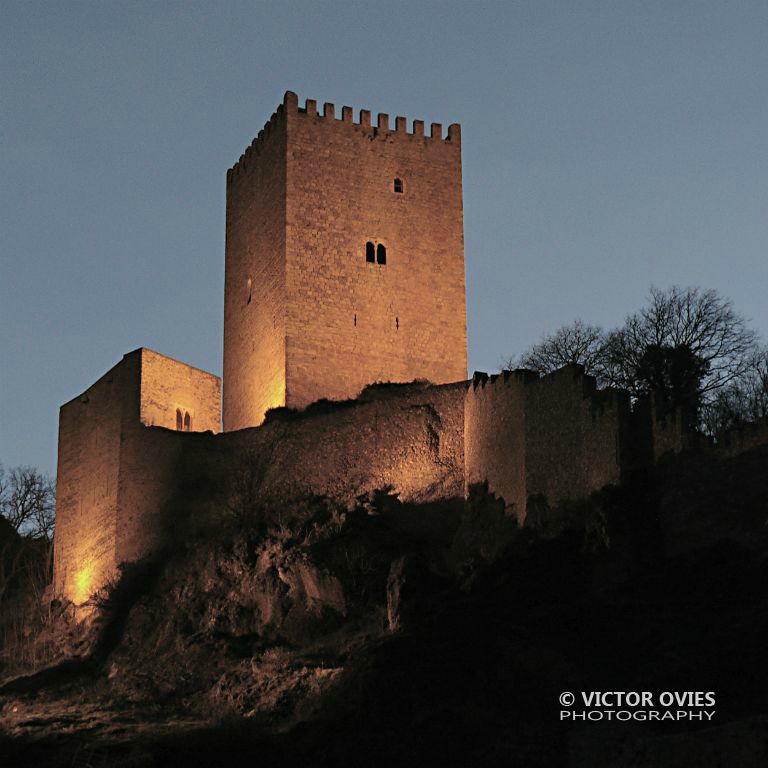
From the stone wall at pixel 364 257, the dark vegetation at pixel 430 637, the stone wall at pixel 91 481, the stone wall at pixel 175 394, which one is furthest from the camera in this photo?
the stone wall at pixel 364 257

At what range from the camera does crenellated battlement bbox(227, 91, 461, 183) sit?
45.6m

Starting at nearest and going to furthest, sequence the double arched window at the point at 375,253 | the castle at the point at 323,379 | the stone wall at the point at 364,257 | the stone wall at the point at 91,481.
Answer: the castle at the point at 323,379, the stone wall at the point at 91,481, the stone wall at the point at 364,257, the double arched window at the point at 375,253

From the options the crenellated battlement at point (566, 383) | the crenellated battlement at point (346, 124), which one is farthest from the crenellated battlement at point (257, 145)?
the crenellated battlement at point (566, 383)

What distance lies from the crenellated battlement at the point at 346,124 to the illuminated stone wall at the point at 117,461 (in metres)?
7.90

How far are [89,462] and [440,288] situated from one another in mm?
11187

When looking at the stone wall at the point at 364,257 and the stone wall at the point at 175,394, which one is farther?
the stone wall at the point at 364,257

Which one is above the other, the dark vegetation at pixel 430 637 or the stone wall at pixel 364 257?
the stone wall at pixel 364 257

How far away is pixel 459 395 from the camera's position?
36.4 metres

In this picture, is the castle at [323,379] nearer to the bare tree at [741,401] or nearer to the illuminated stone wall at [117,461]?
the illuminated stone wall at [117,461]

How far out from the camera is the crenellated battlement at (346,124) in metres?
45.6

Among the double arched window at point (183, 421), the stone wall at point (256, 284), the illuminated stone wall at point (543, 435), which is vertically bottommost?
the illuminated stone wall at point (543, 435)

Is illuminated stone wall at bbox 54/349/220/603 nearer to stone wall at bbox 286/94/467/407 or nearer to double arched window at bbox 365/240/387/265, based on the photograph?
stone wall at bbox 286/94/467/407

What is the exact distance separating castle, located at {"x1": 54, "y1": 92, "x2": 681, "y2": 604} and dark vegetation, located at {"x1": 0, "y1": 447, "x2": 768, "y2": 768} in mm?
1353

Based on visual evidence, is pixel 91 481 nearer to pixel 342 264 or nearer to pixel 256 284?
pixel 256 284
